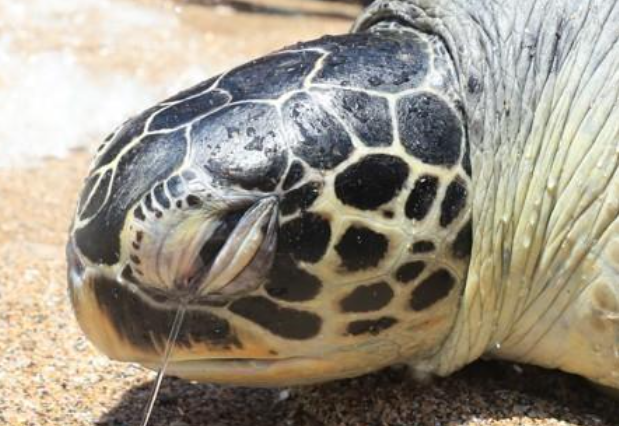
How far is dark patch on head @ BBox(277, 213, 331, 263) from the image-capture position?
1.89m

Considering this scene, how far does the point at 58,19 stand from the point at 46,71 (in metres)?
1.02

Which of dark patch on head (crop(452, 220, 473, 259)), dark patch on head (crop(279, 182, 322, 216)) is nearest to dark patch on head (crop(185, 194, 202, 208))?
dark patch on head (crop(279, 182, 322, 216))

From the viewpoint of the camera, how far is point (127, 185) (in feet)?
6.29

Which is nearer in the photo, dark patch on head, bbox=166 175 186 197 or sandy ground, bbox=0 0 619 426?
dark patch on head, bbox=166 175 186 197

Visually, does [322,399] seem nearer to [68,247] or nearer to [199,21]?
[68,247]

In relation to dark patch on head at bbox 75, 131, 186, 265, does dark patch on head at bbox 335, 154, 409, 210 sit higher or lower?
higher

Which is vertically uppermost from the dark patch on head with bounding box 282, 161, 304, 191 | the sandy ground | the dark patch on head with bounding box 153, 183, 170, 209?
the dark patch on head with bounding box 282, 161, 304, 191

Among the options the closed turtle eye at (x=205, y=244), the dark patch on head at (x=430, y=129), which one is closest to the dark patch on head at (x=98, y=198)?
the closed turtle eye at (x=205, y=244)

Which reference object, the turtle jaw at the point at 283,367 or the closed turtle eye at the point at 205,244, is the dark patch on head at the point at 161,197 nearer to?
the closed turtle eye at the point at 205,244

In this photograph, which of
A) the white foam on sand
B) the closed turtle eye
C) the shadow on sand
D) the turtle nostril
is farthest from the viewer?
the white foam on sand

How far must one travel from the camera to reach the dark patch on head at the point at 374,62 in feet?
6.62

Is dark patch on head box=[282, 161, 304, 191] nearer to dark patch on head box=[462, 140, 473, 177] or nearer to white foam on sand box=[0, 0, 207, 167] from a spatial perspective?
dark patch on head box=[462, 140, 473, 177]

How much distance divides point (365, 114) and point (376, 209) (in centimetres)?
18

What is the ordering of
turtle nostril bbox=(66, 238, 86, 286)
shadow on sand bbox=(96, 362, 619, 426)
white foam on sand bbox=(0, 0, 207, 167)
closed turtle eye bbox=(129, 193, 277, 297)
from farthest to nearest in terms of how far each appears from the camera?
white foam on sand bbox=(0, 0, 207, 167)
shadow on sand bbox=(96, 362, 619, 426)
turtle nostril bbox=(66, 238, 86, 286)
closed turtle eye bbox=(129, 193, 277, 297)
